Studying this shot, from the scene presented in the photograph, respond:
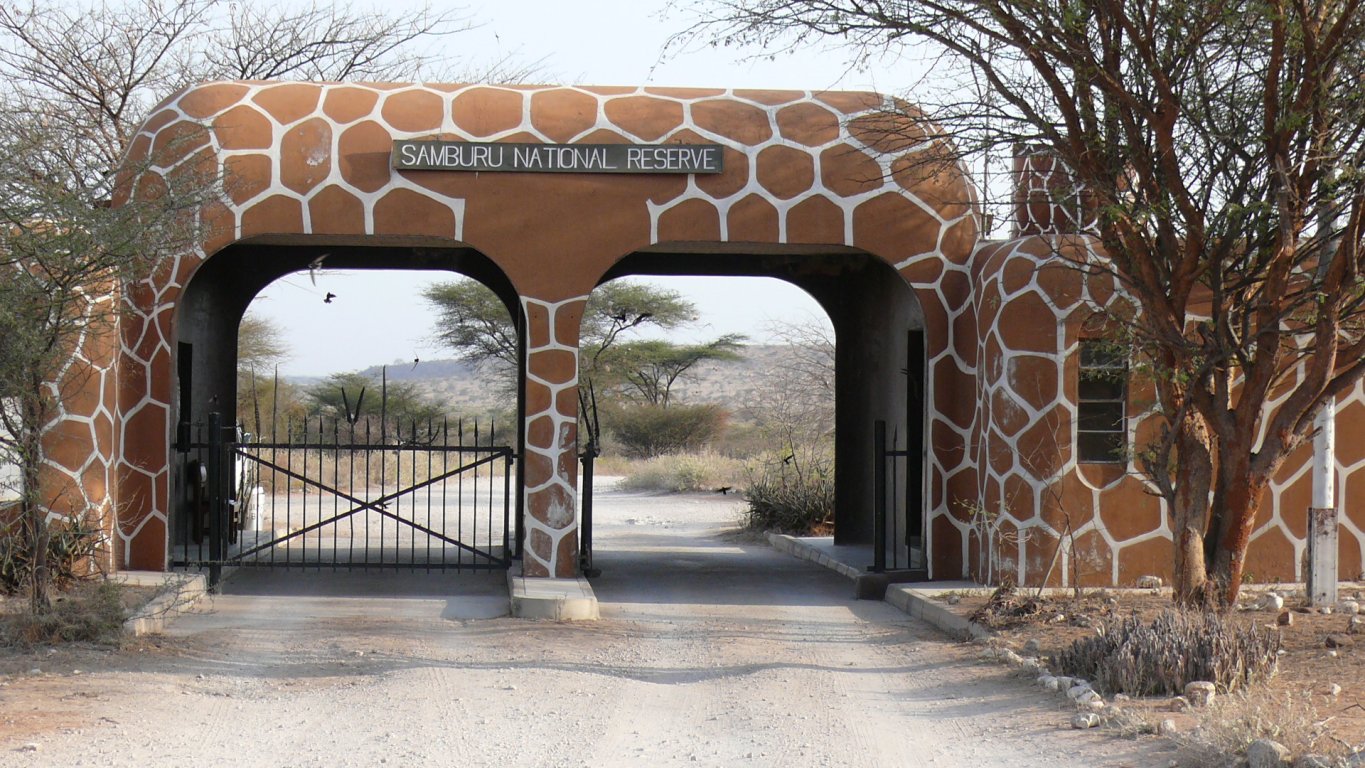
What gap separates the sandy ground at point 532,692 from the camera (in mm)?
6469

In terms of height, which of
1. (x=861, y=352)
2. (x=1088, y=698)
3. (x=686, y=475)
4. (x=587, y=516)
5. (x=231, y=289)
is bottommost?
(x=1088, y=698)

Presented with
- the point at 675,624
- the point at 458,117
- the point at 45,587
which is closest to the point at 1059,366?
the point at 675,624

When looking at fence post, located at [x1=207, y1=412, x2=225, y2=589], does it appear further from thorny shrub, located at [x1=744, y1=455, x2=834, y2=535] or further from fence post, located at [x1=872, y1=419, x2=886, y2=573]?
thorny shrub, located at [x1=744, y1=455, x2=834, y2=535]

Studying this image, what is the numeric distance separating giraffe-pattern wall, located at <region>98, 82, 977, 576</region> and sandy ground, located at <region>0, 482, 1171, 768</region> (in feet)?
4.95

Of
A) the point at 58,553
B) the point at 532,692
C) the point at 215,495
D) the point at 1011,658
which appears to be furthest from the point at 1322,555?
the point at 58,553

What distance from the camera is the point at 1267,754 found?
5.66 metres

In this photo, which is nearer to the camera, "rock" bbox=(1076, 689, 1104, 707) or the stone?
"rock" bbox=(1076, 689, 1104, 707)

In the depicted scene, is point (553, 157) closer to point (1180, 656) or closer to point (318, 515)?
point (1180, 656)

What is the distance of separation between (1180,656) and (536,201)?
6.75m

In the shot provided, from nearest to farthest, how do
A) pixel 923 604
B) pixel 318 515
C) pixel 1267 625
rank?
pixel 1267 625 → pixel 923 604 → pixel 318 515

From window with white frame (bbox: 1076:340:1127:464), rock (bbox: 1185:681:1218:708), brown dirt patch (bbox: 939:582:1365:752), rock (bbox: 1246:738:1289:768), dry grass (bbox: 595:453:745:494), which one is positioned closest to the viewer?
rock (bbox: 1246:738:1289:768)

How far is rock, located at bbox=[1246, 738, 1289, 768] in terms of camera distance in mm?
5625

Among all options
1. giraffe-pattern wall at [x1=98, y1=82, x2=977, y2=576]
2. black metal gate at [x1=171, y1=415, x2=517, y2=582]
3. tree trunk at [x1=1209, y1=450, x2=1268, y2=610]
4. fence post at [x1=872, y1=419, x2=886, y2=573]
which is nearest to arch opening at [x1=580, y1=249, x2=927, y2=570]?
fence post at [x1=872, y1=419, x2=886, y2=573]

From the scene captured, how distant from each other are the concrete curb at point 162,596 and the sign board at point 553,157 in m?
3.82
